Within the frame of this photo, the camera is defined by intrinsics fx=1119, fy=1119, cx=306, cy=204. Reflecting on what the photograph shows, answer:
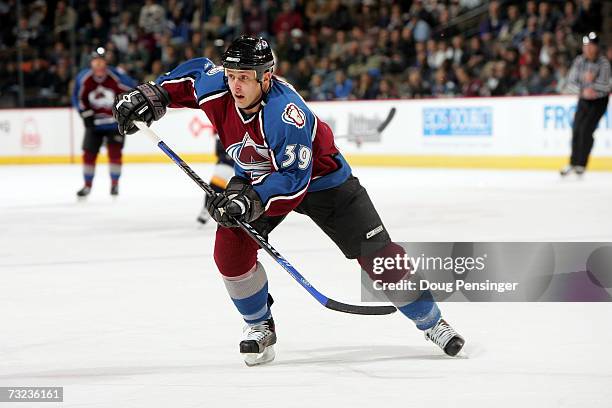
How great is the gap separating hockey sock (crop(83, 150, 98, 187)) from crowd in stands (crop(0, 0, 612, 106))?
184 inches

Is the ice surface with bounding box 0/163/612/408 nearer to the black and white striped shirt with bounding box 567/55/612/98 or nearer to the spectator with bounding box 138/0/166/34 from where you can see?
the black and white striped shirt with bounding box 567/55/612/98

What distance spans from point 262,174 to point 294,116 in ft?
0.91

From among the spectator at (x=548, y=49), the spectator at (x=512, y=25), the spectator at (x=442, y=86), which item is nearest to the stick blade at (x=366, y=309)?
the spectator at (x=548, y=49)

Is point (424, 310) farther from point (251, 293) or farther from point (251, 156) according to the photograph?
point (251, 156)

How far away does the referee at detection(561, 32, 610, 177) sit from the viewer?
1087 cm

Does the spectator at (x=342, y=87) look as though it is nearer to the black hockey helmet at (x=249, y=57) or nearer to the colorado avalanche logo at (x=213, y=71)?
the colorado avalanche logo at (x=213, y=71)

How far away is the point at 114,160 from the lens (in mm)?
9922

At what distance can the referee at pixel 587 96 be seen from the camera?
1087cm

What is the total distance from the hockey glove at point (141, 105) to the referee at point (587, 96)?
7.81 m

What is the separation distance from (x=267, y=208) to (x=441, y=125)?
33.2ft

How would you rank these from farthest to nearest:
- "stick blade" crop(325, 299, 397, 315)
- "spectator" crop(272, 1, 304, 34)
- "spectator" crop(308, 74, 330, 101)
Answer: "spectator" crop(272, 1, 304, 34) < "spectator" crop(308, 74, 330, 101) < "stick blade" crop(325, 299, 397, 315)

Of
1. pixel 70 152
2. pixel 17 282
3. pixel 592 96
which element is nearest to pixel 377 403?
pixel 17 282

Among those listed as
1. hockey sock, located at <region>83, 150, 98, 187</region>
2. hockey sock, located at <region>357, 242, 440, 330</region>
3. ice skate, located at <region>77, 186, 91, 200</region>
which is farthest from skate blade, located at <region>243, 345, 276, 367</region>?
hockey sock, located at <region>83, 150, 98, 187</region>

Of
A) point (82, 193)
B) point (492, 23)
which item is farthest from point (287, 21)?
point (82, 193)
